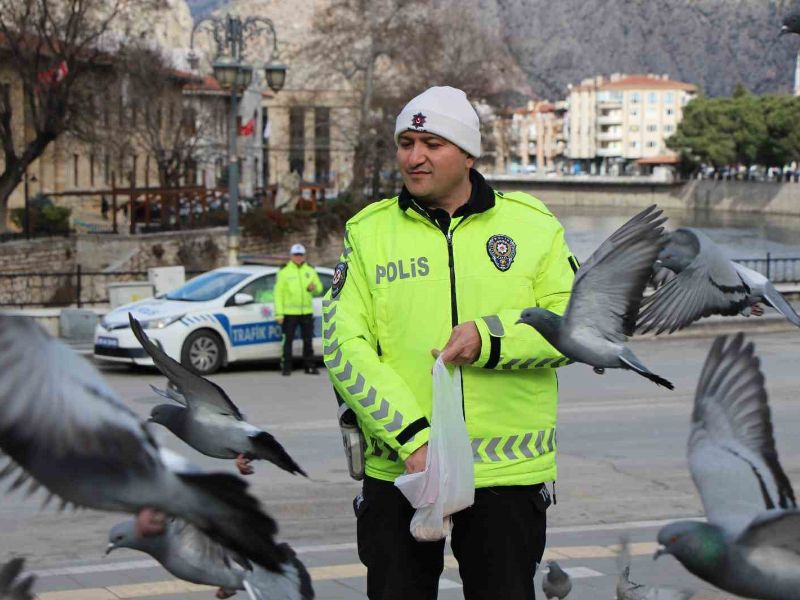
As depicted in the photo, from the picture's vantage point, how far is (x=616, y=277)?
4.11 metres

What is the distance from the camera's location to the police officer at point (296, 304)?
1903 cm

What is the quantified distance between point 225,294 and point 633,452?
29.0ft

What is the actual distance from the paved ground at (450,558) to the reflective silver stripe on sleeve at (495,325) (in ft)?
2.75

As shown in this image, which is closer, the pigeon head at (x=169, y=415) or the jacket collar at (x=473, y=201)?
the pigeon head at (x=169, y=415)

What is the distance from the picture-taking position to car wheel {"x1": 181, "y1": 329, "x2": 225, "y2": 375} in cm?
1903

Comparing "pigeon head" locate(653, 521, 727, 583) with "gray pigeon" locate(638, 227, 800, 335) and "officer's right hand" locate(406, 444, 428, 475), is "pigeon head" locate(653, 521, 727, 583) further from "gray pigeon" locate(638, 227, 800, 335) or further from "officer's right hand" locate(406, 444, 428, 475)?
"gray pigeon" locate(638, 227, 800, 335)

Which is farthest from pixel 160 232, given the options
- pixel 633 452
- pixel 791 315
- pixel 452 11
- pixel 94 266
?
pixel 791 315

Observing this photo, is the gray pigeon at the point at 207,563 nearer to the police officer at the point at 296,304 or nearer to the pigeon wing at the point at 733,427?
the pigeon wing at the point at 733,427

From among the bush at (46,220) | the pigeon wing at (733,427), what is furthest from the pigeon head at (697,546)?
the bush at (46,220)

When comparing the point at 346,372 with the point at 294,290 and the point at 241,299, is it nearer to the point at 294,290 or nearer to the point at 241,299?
the point at 294,290

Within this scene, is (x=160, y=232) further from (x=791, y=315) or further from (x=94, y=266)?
(x=791, y=315)

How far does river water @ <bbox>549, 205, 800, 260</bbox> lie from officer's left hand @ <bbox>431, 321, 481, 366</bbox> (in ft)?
153

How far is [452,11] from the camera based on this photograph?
203 ft

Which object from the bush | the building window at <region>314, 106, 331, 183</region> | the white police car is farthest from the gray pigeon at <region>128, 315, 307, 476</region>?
the building window at <region>314, 106, 331, 183</region>
